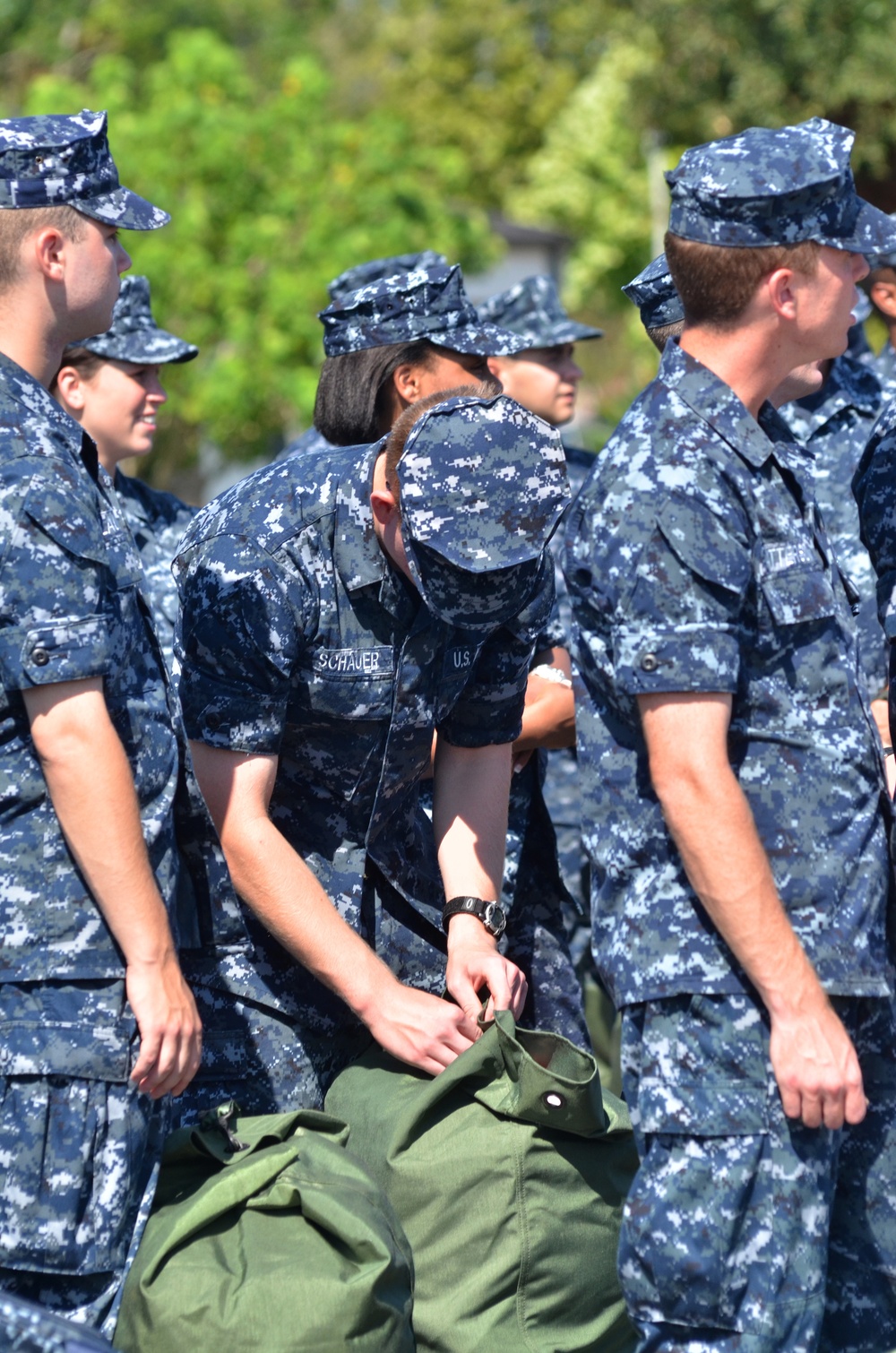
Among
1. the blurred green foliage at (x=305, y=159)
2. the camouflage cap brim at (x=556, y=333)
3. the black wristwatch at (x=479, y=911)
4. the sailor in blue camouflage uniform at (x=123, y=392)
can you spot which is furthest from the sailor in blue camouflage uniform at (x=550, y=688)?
the blurred green foliage at (x=305, y=159)

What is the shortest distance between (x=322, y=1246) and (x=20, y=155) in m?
1.85

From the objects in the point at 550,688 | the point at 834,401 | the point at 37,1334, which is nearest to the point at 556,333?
the point at 834,401

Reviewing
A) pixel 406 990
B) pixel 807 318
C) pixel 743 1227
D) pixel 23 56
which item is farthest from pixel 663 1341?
pixel 23 56

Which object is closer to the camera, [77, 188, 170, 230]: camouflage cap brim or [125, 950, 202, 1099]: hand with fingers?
[125, 950, 202, 1099]: hand with fingers

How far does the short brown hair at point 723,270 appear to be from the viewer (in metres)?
2.89

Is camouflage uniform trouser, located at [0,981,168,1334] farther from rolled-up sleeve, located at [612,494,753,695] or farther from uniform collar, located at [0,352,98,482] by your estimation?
rolled-up sleeve, located at [612,494,753,695]

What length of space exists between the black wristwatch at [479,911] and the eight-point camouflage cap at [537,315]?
3112mm

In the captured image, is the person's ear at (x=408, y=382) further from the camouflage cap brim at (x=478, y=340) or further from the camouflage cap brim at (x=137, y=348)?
the camouflage cap brim at (x=137, y=348)

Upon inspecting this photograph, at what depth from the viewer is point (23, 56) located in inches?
1528

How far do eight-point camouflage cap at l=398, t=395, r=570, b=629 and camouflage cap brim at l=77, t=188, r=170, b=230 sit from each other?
0.60 meters

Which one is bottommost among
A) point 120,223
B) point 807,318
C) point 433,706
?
point 433,706

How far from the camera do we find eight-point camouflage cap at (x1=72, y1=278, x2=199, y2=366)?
18.1ft

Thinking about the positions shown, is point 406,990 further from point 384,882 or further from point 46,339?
point 46,339

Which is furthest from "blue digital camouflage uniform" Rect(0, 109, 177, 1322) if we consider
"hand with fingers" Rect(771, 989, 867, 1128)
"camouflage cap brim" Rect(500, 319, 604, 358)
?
"camouflage cap brim" Rect(500, 319, 604, 358)
